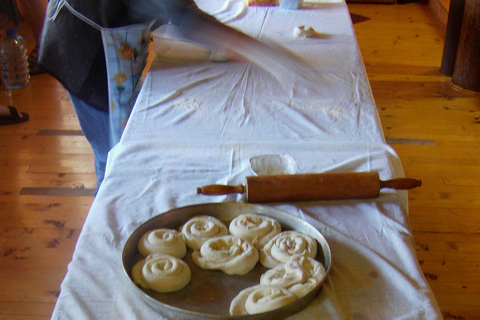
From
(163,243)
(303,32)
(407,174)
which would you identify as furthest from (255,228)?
(407,174)

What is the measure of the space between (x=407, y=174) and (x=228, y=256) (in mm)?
1741

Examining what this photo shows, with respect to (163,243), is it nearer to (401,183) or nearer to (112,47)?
(401,183)

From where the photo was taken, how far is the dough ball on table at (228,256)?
0.83 metres

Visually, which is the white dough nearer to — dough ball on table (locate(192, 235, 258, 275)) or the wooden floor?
the wooden floor

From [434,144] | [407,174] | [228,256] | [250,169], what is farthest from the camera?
[434,144]

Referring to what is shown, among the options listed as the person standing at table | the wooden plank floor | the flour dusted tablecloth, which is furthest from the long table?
the wooden plank floor

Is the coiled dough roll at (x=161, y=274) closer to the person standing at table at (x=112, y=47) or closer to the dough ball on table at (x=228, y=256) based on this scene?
the dough ball on table at (x=228, y=256)

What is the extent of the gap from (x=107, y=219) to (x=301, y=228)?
0.38 m

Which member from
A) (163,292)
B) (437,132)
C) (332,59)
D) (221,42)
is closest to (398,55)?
(437,132)

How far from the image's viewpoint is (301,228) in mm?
915

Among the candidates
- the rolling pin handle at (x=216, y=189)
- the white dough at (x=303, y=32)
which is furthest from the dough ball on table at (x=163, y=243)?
the white dough at (x=303, y=32)

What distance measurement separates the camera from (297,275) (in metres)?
0.79

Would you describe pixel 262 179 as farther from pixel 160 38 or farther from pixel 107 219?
pixel 160 38

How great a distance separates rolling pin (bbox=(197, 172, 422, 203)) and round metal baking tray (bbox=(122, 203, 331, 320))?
0.05 meters
